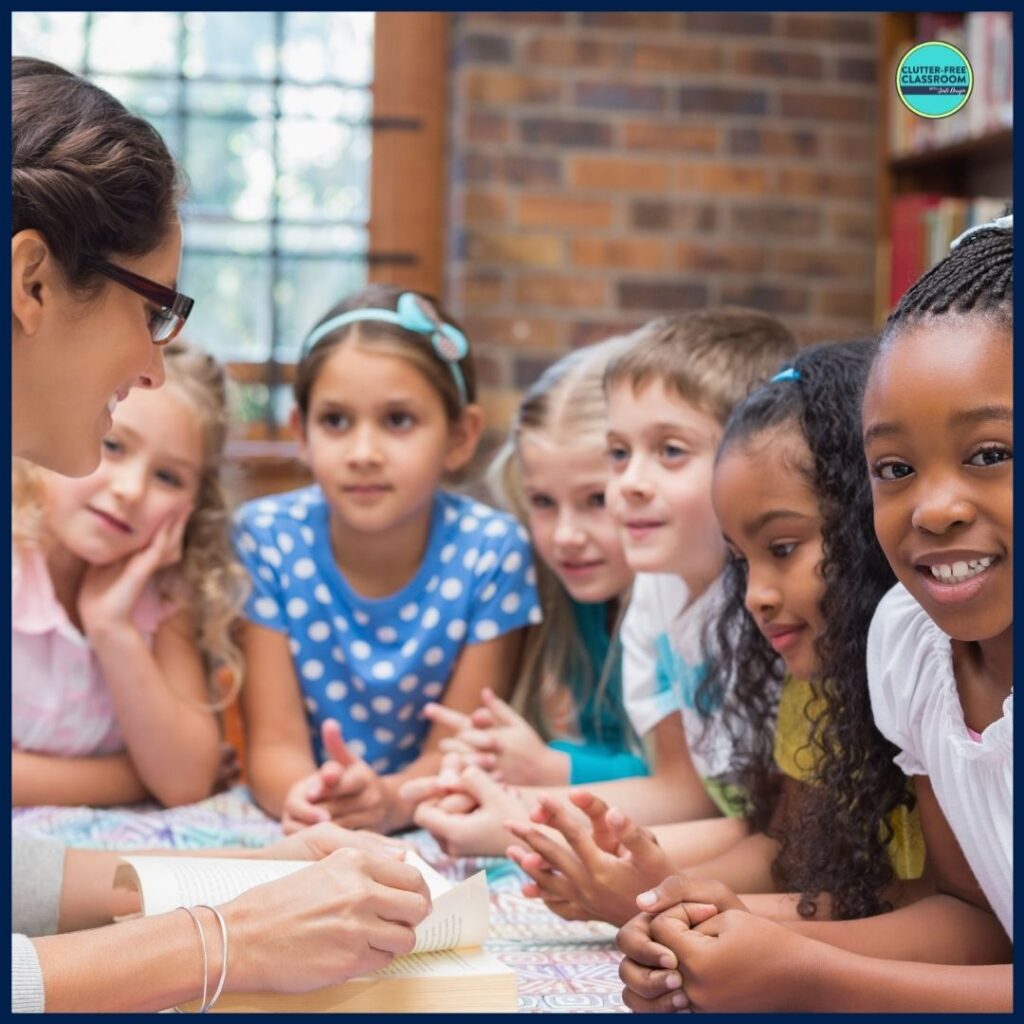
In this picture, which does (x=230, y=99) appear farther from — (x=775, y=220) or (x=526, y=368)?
(x=775, y=220)

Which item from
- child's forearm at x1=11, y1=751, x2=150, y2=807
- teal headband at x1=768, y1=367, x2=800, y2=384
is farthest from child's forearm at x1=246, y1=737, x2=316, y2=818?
teal headband at x1=768, y1=367, x2=800, y2=384

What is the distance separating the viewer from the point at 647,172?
10.8ft

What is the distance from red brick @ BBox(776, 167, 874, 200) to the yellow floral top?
7.83 feet

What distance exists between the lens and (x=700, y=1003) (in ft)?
2.96

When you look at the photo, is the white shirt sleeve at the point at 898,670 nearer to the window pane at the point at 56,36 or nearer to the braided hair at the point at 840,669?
the braided hair at the point at 840,669

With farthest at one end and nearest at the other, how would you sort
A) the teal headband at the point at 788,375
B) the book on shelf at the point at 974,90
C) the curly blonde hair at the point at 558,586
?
the book on shelf at the point at 974,90
the curly blonde hair at the point at 558,586
the teal headband at the point at 788,375

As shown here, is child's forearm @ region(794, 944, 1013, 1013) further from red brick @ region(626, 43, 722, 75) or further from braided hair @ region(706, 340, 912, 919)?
red brick @ region(626, 43, 722, 75)

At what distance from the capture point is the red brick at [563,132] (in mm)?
3240

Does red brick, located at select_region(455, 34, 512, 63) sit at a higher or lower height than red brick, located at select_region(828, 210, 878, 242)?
higher

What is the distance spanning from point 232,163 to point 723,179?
1.19 meters

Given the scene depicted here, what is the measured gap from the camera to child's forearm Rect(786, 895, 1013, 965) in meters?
0.97

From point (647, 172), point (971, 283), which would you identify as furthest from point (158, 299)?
point (647, 172)

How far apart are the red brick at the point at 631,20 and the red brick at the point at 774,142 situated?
0.30 metres

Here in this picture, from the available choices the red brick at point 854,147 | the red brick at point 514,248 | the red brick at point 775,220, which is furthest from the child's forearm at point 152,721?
the red brick at point 854,147
